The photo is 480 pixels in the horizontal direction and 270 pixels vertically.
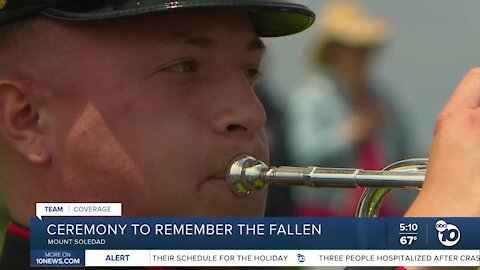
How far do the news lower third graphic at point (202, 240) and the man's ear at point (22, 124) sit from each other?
86mm

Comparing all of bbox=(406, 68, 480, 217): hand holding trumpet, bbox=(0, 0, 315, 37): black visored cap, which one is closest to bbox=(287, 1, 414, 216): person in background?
bbox=(0, 0, 315, 37): black visored cap

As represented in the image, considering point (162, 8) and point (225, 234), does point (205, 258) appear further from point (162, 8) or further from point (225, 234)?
point (162, 8)

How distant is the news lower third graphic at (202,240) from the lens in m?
1.72

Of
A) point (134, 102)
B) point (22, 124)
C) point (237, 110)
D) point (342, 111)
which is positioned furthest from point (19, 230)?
point (342, 111)

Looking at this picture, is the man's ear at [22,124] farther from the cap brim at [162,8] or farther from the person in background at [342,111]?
the person in background at [342,111]

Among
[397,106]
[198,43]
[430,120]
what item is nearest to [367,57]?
[397,106]

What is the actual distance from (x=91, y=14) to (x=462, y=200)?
22.5 inches

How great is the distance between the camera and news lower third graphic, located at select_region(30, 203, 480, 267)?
1723 millimetres

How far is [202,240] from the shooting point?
5.71 ft

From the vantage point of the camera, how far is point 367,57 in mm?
3875

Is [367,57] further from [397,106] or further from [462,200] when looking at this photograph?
[462,200]

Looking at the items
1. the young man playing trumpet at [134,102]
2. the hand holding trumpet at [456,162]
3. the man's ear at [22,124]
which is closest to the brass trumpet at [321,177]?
the young man playing trumpet at [134,102]

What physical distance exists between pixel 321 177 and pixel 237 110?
16 centimetres

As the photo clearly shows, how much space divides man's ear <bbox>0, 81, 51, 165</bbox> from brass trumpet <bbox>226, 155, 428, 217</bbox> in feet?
0.96
